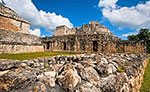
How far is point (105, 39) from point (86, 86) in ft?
37.8

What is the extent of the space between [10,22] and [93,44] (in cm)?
2272

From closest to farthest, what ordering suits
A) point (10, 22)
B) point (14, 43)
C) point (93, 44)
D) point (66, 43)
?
point (14, 43), point (93, 44), point (66, 43), point (10, 22)

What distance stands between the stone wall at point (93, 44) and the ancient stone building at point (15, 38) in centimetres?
346

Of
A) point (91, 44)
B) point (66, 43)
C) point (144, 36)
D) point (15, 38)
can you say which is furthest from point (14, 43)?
point (144, 36)

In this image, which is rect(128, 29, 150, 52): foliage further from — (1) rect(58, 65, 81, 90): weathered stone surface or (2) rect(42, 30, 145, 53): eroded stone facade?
(1) rect(58, 65, 81, 90): weathered stone surface

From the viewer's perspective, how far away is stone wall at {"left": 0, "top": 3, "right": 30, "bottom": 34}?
2039 cm

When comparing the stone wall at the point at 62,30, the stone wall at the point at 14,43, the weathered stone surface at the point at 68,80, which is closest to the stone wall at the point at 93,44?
the stone wall at the point at 14,43

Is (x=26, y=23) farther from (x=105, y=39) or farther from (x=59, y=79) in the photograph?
(x=59, y=79)

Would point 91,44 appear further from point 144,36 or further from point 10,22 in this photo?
point 144,36

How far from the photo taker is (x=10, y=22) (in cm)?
2184

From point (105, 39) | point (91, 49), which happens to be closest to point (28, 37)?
point (91, 49)

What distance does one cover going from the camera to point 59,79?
5.23 feet

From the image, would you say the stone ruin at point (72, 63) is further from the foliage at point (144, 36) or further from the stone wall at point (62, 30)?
the foliage at point (144, 36)

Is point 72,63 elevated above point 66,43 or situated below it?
below
